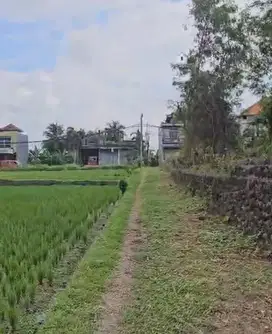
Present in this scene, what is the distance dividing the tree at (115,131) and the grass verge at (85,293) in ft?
179

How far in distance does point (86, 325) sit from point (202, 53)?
14.1 meters

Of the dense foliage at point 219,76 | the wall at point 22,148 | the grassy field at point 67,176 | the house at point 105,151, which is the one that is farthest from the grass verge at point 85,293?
→ the wall at point 22,148

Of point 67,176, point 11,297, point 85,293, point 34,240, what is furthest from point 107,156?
point 11,297

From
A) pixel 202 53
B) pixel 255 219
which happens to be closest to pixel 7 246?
pixel 255 219

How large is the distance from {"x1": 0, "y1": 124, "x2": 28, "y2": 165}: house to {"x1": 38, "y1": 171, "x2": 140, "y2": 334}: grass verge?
48761 mm

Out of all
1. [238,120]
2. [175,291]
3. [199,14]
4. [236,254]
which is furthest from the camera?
[238,120]

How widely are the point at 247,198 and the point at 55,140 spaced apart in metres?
52.0

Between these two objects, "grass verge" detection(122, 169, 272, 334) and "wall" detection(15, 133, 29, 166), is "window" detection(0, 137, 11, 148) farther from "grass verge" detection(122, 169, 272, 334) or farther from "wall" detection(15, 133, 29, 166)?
"grass verge" detection(122, 169, 272, 334)

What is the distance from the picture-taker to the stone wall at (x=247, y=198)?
594 centimetres

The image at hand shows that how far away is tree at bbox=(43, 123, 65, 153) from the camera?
188 feet

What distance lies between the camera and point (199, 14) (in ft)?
52.2

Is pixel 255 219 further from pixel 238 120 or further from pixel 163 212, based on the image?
pixel 238 120

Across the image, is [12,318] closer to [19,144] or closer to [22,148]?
[19,144]

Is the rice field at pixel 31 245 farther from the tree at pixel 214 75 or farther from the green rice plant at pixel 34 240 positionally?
the tree at pixel 214 75
